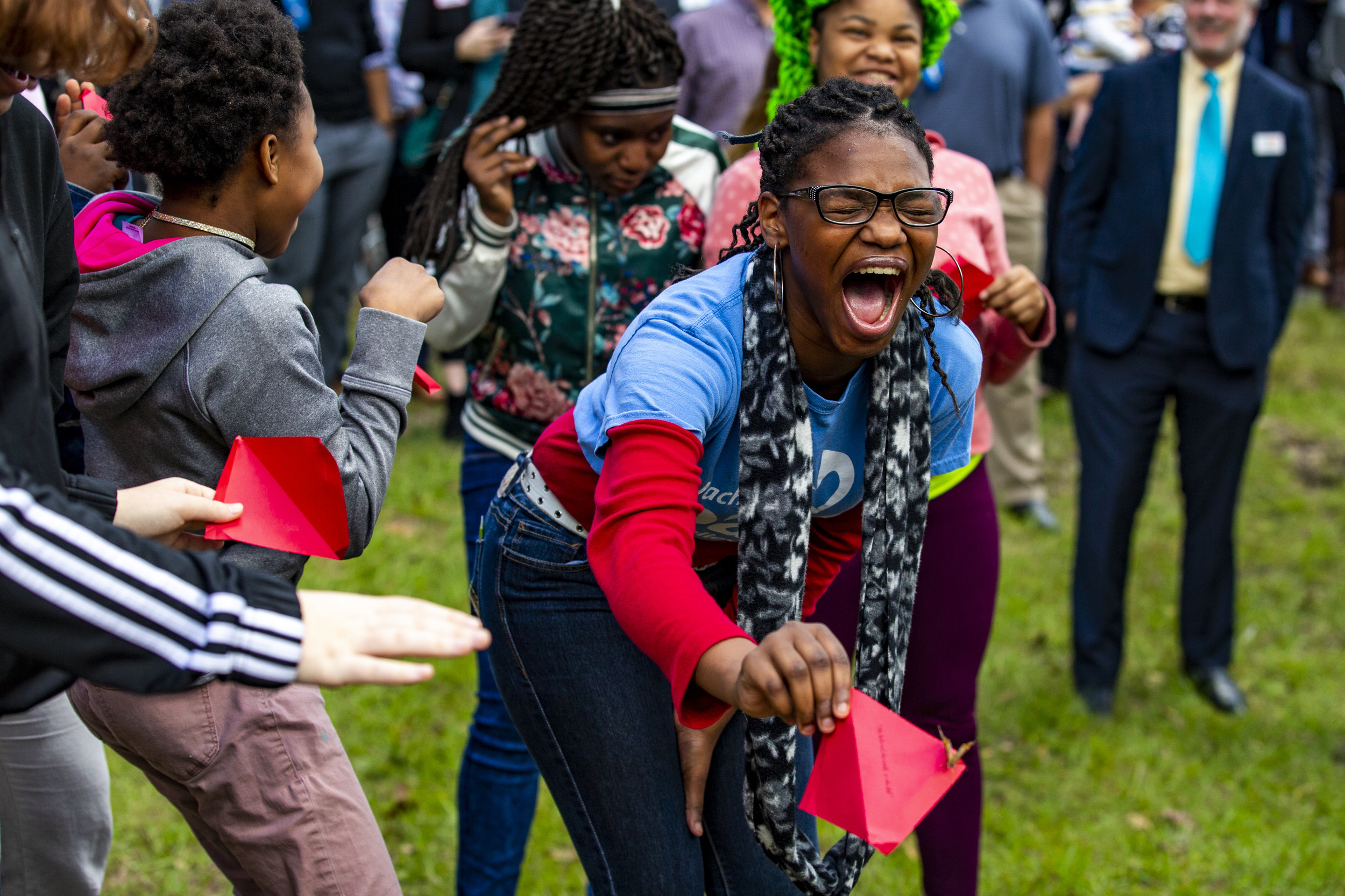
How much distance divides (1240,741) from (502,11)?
14.3 ft

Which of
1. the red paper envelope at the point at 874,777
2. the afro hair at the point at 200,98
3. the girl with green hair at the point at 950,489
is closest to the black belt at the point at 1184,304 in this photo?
the girl with green hair at the point at 950,489

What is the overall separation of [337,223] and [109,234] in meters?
4.28

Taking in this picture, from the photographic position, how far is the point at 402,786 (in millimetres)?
3783

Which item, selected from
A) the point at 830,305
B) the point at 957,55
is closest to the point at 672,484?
the point at 830,305

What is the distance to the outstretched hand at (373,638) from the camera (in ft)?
4.93

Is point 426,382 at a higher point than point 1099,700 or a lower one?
higher

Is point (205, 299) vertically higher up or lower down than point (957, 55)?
higher up

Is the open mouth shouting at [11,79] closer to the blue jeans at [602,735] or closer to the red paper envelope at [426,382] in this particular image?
the red paper envelope at [426,382]

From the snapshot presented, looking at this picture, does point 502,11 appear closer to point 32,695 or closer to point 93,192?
point 93,192

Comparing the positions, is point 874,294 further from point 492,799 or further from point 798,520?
point 492,799

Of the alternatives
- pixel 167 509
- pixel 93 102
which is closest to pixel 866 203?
pixel 167 509

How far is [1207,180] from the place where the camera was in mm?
4469

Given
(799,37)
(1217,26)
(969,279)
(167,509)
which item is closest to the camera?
(167,509)

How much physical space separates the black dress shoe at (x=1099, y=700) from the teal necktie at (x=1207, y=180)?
152cm
